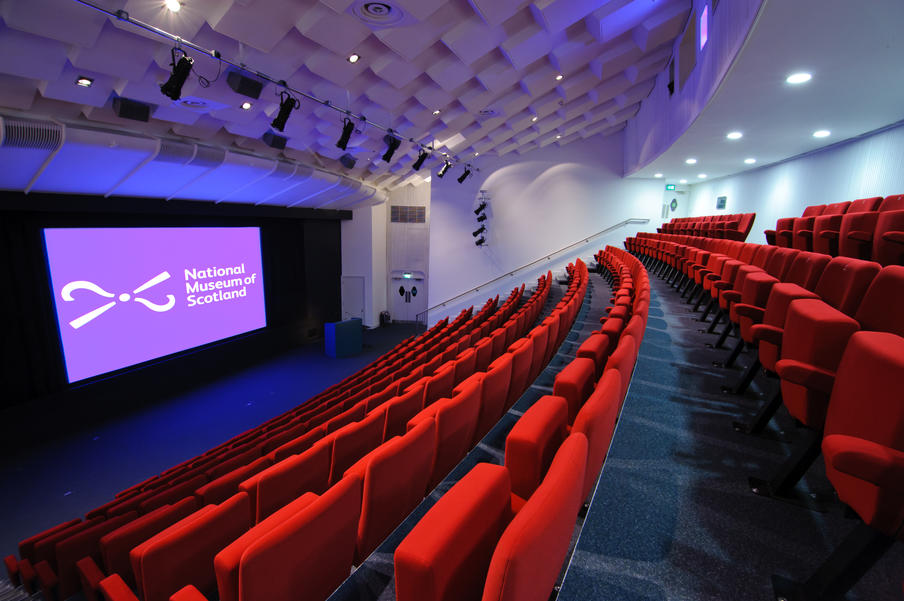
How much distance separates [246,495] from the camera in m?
1.43

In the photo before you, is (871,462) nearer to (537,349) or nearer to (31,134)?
(537,349)

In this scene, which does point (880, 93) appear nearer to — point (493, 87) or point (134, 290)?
point (493, 87)

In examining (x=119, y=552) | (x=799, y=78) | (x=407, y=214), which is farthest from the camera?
(x=407, y=214)

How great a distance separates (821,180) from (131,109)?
26.9 feet

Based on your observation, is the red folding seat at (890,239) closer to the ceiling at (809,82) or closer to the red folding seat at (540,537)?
the ceiling at (809,82)

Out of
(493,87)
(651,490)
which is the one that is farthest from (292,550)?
(493,87)

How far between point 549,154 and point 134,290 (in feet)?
29.1

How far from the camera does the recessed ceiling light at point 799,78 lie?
299 centimetres

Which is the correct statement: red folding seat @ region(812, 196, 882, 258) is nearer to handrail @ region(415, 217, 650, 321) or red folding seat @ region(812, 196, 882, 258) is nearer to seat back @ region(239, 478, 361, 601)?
seat back @ region(239, 478, 361, 601)

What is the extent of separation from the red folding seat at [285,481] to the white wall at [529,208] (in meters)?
9.15

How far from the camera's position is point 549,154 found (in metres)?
10.2

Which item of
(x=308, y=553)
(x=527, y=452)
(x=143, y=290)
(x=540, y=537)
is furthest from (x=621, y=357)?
(x=143, y=290)

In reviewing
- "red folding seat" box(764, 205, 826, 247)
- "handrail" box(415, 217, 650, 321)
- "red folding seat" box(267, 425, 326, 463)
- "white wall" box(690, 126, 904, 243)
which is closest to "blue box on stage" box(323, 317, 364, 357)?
"handrail" box(415, 217, 650, 321)

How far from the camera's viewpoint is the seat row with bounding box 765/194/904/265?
2016 mm
